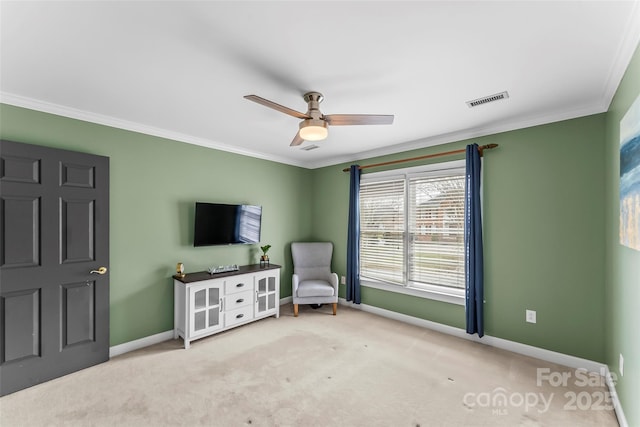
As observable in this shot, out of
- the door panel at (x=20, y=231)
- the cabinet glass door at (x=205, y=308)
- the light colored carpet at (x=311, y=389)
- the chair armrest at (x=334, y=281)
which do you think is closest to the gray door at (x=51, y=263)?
the door panel at (x=20, y=231)

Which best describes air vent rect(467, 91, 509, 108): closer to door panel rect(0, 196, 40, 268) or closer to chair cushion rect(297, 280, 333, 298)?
chair cushion rect(297, 280, 333, 298)

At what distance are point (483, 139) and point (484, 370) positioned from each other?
257 centimetres

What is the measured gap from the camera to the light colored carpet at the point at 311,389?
2.07m

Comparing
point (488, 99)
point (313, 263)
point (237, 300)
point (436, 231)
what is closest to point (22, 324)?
point (237, 300)

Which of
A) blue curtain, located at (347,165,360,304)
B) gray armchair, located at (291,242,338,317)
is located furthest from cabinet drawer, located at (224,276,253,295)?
blue curtain, located at (347,165,360,304)

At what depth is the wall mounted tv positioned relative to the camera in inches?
145

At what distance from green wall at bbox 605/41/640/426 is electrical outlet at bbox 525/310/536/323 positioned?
1.84 feet

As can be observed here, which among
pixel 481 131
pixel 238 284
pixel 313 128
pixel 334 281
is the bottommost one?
pixel 334 281

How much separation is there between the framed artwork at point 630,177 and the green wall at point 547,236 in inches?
34.7

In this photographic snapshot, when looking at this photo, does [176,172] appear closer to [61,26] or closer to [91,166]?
[91,166]

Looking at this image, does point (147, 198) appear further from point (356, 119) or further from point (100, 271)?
point (356, 119)

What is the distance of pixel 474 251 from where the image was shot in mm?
3320

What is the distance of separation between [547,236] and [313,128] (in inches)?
107

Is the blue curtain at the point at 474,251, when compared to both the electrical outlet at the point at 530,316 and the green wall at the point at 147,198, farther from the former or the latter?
the green wall at the point at 147,198
